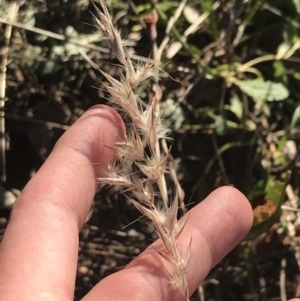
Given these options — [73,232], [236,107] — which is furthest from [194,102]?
[73,232]

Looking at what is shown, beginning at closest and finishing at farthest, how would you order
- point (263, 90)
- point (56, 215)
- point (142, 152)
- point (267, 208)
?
point (142, 152) < point (56, 215) < point (267, 208) < point (263, 90)

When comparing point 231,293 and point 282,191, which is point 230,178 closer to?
point 282,191

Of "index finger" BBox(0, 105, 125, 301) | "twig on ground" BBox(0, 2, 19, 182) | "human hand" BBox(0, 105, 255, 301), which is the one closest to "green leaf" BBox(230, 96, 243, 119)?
"human hand" BBox(0, 105, 255, 301)

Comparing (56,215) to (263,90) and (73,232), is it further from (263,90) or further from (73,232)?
(263,90)

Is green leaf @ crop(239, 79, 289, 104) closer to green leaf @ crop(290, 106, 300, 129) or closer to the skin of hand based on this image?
green leaf @ crop(290, 106, 300, 129)

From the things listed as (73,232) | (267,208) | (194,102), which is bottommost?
(267,208)
